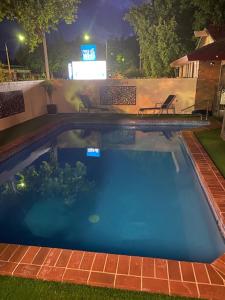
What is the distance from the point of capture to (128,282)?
2.85 m

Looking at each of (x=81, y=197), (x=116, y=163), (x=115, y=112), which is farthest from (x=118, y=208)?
(x=115, y=112)

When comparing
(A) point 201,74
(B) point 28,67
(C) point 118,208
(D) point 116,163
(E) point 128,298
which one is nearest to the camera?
(E) point 128,298

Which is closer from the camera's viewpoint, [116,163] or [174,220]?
[174,220]

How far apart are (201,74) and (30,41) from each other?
32.3 feet

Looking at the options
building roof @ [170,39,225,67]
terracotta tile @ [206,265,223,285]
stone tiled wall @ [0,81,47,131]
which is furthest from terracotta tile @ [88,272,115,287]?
stone tiled wall @ [0,81,47,131]

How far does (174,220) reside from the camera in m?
4.81

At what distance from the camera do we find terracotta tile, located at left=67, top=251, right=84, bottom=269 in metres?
3.10

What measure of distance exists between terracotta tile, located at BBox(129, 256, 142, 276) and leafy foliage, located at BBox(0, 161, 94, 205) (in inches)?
106

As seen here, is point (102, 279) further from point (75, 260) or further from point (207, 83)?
point (207, 83)

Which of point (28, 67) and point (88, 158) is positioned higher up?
point (28, 67)

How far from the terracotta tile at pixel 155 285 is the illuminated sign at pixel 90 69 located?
19.9m

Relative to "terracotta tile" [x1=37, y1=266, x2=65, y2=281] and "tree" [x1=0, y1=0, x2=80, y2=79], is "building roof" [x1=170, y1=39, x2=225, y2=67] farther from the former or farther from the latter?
"terracotta tile" [x1=37, y1=266, x2=65, y2=281]

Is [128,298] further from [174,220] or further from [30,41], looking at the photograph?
[30,41]

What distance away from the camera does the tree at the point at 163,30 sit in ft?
80.9
